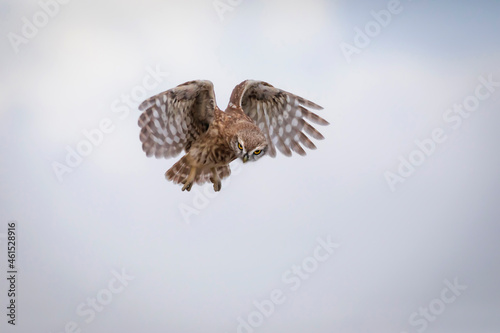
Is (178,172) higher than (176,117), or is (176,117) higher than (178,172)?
(176,117)

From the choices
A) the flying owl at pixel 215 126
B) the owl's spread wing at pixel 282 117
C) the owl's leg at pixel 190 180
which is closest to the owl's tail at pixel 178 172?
the flying owl at pixel 215 126

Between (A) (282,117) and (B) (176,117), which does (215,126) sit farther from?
(A) (282,117)

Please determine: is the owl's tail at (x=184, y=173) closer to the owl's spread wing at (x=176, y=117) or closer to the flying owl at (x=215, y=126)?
the flying owl at (x=215, y=126)

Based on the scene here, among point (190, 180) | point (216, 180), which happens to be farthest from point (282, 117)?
point (190, 180)

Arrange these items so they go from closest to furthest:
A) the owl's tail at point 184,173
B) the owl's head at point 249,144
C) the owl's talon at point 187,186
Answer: the owl's head at point 249,144, the owl's talon at point 187,186, the owl's tail at point 184,173

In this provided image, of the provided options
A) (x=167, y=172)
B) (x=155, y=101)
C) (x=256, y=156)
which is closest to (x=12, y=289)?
(x=167, y=172)

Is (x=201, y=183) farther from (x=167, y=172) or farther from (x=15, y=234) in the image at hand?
(x=15, y=234)

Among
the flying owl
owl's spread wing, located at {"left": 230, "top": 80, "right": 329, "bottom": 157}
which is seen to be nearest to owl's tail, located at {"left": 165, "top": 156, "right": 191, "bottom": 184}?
the flying owl
